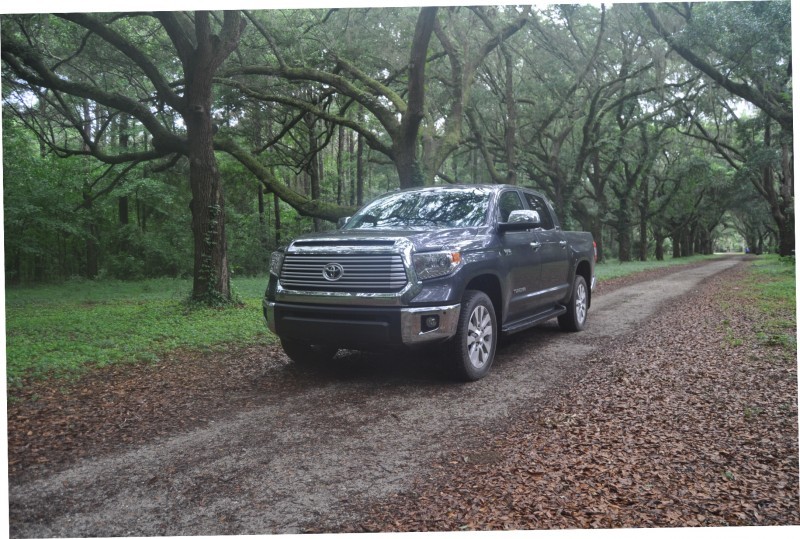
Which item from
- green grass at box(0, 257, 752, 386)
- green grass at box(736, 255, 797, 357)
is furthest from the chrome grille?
green grass at box(736, 255, 797, 357)

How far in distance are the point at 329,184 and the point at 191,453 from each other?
25.5 meters

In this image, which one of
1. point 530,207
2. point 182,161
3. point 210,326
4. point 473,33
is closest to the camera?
point 530,207

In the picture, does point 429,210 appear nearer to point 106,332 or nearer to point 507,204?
point 507,204

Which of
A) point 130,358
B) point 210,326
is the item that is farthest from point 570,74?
point 130,358

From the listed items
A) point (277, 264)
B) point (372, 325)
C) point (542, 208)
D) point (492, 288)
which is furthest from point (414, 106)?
point (372, 325)

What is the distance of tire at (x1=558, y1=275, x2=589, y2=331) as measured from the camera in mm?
7801

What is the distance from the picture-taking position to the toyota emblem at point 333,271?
4.85 meters

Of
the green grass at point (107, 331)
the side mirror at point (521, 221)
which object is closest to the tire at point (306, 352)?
the green grass at point (107, 331)

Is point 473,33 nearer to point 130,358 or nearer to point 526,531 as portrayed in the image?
point 130,358

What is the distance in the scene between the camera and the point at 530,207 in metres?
7.17

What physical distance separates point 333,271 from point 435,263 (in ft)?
3.05

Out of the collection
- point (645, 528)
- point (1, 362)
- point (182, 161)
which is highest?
point (182, 161)

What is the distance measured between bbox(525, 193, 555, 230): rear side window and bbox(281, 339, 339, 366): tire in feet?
10.9

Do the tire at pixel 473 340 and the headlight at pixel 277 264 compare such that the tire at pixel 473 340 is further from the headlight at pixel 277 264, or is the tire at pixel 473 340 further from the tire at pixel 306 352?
the headlight at pixel 277 264
